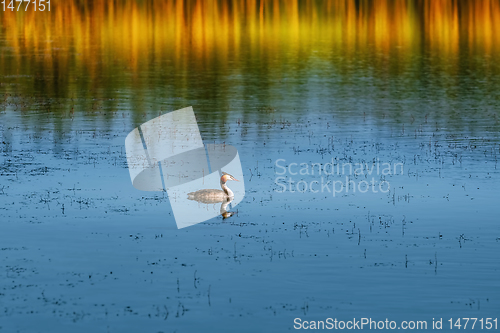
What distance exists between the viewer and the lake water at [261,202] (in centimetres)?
1464

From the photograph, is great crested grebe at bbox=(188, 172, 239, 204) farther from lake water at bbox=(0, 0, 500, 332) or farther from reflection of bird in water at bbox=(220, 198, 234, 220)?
lake water at bbox=(0, 0, 500, 332)

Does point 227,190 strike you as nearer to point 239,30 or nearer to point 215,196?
point 215,196

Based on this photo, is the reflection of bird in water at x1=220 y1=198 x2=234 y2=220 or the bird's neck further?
the bird's neck

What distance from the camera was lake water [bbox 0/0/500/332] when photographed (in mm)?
14641

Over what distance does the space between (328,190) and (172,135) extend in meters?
10.5

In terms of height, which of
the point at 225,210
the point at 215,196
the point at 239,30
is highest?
the point at 239,30

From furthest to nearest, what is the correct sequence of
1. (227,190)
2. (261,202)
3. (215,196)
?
(227,190) < (261,202) < (215,196)

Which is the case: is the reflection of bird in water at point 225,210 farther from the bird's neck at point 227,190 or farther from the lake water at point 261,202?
the lake water at point 261,202

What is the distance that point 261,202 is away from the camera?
21562 mm

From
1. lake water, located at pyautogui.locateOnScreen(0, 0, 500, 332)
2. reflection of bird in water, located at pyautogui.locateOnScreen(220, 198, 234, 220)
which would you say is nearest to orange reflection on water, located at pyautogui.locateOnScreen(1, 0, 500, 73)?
lake water, located at pyautogui.locateOnScreen(0, 0, 500, 332)

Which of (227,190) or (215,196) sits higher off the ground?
(227,190)

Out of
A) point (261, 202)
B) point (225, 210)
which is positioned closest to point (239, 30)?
point (261, 202)

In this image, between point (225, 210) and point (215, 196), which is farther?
point (215, 196)

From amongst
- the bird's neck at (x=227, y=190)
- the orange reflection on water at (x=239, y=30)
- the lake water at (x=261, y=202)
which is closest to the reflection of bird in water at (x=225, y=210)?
the bird's neck at (x=227, y=190)
